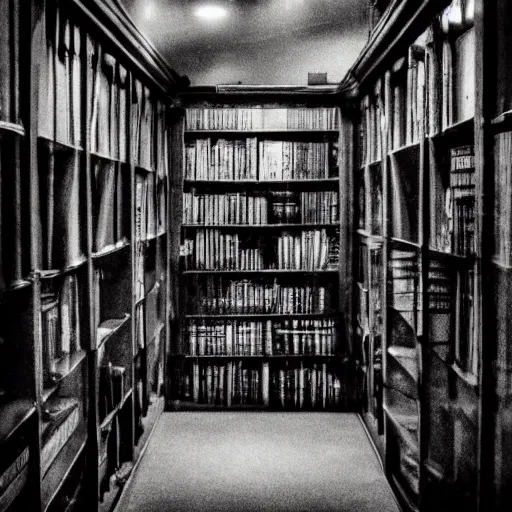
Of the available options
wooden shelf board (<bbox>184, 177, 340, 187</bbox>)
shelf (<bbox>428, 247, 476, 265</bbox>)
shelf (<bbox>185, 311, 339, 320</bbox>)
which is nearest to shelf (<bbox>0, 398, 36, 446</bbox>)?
shelf (<bbox>428, 247, 476, 265</bbox>)

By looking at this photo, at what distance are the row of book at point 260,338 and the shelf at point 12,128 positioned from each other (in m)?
3.13

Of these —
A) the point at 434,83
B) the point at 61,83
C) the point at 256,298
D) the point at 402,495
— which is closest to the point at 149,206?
the point at 256,298

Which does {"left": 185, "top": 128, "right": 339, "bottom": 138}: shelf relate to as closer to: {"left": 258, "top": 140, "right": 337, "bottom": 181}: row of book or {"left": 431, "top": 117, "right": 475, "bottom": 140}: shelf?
{"left": 258, "top": 140, "right": 337, "bottom": 181}: row of book

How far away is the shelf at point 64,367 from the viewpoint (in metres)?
2.18

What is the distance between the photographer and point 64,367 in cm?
233

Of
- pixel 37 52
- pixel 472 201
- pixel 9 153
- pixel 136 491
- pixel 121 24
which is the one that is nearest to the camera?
pixel 9 153

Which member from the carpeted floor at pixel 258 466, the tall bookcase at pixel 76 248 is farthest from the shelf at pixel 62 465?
the carpeted floor at pixel 258 466

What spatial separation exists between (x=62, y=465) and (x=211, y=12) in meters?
3.43

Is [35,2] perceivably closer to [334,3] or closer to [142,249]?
[142,249]

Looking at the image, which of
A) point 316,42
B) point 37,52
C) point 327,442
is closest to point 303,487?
point 327,442

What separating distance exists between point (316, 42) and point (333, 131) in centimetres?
67

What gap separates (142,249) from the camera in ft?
12.4

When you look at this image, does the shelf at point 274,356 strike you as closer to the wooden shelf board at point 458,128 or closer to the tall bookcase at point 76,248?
the tall bookcase at point 76,248

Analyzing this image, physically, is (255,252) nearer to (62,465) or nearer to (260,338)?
(260,338)
